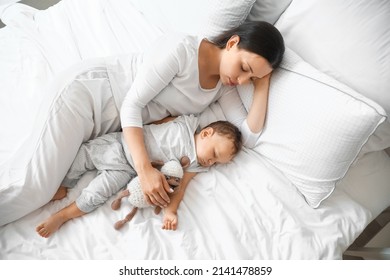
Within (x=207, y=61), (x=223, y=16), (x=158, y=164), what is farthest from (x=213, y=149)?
(x=223, y=16)

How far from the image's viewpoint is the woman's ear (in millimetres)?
954

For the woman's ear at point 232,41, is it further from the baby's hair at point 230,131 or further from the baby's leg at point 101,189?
the baby's leg at point 101,189

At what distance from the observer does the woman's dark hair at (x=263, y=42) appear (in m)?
0.91

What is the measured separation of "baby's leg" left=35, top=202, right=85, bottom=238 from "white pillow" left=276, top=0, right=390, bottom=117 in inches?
35.2

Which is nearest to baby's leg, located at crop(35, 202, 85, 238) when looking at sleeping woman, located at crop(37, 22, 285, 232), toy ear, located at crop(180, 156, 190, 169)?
sleeping woman, located at crop(37, 22, 285, 232)

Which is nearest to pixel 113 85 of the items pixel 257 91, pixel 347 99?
pixel 257 91

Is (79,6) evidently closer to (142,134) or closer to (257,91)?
(142,134)

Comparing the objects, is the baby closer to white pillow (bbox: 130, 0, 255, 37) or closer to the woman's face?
the woman's face

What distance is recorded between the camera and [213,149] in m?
0.99

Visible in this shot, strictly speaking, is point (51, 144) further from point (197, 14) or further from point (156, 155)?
point (197, 14)

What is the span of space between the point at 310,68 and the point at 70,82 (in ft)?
2.53

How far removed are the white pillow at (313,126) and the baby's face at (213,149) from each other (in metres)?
0.14

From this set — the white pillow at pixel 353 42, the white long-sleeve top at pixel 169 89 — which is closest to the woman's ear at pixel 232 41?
the white long-sleeve top at pixel 169 89

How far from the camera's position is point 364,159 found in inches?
42.9
